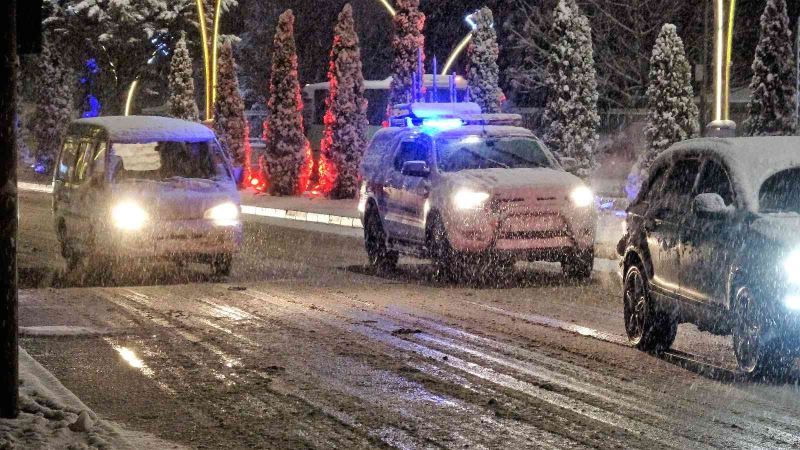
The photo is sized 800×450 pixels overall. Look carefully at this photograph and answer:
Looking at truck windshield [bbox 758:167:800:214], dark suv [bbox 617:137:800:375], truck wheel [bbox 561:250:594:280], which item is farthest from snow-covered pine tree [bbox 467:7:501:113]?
truck windshield [bbox 758:167:800:214]

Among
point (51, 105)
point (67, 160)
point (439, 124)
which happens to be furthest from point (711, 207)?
point (51, 105)

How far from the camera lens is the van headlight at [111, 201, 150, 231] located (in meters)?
17.3

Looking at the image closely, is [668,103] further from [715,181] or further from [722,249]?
[722,249]

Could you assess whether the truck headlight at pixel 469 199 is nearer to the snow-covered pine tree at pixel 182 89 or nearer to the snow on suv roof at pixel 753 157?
the snow on suv roof at pixel 753 157

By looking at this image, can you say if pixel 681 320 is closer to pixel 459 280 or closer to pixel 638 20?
pixel 459 280

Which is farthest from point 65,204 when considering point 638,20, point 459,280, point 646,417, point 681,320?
point 638,20

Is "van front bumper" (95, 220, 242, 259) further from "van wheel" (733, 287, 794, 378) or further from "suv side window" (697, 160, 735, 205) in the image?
"van wheel" (733, 287, 794, 378)

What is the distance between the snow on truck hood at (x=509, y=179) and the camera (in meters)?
17.0

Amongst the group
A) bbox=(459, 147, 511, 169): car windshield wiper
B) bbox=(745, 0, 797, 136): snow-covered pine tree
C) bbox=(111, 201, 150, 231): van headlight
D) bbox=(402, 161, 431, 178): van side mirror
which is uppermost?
bbox=(745, 0, 797, 136): snow-covered pine tree

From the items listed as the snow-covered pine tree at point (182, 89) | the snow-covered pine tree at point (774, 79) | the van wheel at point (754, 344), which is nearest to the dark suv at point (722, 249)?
the van wheel at point (754, 344)

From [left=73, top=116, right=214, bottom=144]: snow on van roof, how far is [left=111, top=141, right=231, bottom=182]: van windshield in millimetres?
75

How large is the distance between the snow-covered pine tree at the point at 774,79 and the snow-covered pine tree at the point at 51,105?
34128 mm

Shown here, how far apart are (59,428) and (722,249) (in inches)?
195

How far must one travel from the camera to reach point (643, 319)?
463 inches
